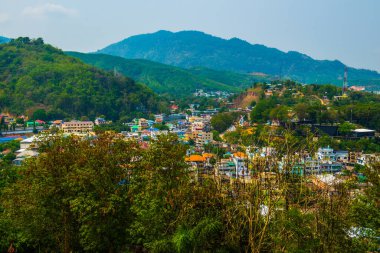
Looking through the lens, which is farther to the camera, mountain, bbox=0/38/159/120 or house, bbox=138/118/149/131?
mountain, bbox=0/38/159/120

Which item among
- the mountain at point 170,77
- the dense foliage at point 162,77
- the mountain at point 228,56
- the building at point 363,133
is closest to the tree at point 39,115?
the building at point 363,133

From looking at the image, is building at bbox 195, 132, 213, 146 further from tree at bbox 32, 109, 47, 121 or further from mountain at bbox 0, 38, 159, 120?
tree at bbox 32, 109, 47, 121

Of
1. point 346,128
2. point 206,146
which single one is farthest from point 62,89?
point 346,128

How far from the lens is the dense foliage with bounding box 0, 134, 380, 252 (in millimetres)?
4934

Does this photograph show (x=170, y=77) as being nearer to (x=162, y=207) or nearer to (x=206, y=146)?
(x=206, y=146)

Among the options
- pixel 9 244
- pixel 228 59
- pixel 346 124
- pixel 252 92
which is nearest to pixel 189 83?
pixel 252 92

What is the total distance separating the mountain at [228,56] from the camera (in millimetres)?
155875

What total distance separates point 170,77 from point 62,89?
1735 inches

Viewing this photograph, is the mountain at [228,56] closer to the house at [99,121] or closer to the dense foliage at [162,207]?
the house at [99,121]

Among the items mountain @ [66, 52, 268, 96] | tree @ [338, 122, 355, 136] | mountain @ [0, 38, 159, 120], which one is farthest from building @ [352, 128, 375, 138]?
mountain @ [66, 52, 268, 96]

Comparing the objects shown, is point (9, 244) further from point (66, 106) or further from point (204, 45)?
point (204, 45)

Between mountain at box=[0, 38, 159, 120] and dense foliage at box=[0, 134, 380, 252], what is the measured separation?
3135cm

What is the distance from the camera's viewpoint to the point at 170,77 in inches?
3292

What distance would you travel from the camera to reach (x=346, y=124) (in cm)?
2475
